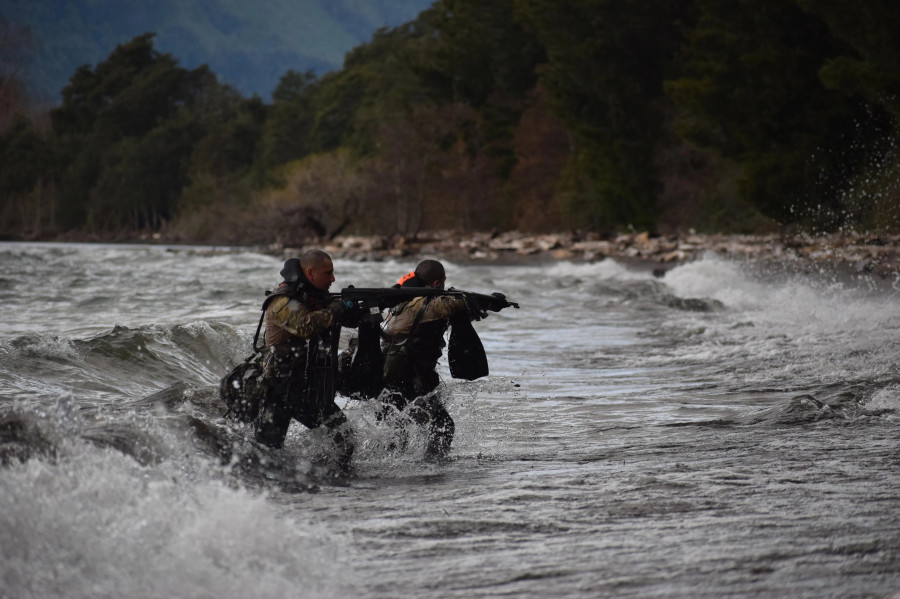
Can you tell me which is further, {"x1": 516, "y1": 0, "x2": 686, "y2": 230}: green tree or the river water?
{"x1": 516, "y1": 0, "x2": 686, "y2": 230}: green tree

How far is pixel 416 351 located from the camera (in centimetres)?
698

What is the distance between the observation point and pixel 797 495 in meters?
6.04

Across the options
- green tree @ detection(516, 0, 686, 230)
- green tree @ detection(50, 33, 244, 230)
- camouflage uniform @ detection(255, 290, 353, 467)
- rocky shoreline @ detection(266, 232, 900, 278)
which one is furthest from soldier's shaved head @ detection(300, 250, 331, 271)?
green tree @ detection(50, 33, 244, 230)

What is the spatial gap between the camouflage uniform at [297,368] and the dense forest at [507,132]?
24.1 meters

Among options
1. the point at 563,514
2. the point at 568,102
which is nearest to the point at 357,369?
the point at 563,514

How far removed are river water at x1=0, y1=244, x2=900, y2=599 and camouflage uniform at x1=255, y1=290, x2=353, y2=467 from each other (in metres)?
0.38

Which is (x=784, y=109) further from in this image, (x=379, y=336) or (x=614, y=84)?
(x=379, y=336)

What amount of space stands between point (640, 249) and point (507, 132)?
113ft

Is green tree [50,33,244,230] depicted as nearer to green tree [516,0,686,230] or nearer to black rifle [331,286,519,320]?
green tree [516,0,686,230]

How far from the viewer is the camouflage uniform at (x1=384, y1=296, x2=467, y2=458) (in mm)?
6906

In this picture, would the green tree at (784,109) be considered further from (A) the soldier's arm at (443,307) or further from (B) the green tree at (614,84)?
(A) the soldier's arm at (443,307)

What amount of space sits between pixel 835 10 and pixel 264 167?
93.7 m

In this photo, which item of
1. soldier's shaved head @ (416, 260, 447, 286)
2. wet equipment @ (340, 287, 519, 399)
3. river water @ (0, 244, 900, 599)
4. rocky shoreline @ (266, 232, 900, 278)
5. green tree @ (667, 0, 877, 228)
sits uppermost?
green tree @ (667, 0, 877, 228)

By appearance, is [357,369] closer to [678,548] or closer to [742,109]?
[678,548]
